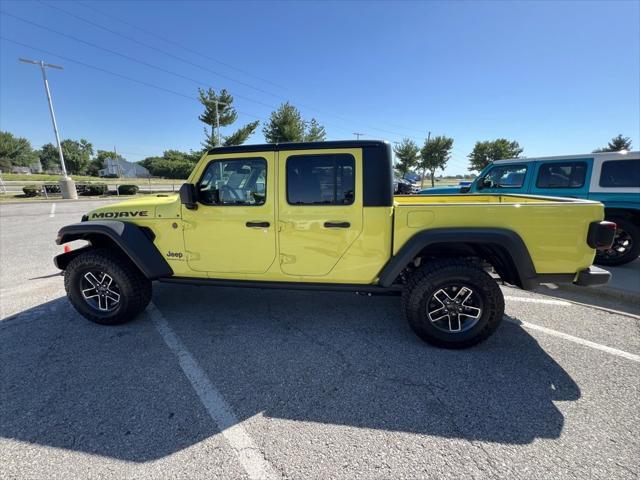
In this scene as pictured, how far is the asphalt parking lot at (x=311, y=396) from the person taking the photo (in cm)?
176

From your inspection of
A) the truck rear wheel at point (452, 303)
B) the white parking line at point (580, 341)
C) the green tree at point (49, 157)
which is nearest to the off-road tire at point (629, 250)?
the white parking line at point (580, 341)

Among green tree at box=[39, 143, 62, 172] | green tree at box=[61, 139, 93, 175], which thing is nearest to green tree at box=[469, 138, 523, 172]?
green tree at box=[61, 139, 93, 175]

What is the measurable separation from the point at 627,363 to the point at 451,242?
1858mm

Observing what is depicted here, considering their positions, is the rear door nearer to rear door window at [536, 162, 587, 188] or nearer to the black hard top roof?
the black hard top roof

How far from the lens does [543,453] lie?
181cm

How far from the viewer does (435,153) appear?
30.1 m

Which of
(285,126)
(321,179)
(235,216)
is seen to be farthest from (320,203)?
(285,126)

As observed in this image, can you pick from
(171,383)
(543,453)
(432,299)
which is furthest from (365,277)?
(171,383)

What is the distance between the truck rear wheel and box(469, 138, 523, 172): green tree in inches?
1290

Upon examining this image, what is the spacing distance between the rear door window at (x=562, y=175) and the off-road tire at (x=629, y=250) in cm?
90

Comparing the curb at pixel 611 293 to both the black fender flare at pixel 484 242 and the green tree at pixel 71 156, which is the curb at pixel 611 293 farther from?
the green tree at pixel 71 156

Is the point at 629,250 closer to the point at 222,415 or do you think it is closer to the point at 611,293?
the point at 611,293

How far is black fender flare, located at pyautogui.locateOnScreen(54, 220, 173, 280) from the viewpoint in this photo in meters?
3.06

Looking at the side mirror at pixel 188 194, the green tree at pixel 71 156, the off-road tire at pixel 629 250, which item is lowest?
the off-road tire at pixel 629 250
